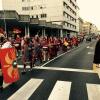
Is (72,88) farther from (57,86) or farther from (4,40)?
(4,40)

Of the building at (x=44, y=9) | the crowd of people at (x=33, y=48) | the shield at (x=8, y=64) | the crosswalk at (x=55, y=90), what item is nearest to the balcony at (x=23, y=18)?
the crowd of people at (x=33, y=48)

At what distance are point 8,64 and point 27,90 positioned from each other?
3.62ft

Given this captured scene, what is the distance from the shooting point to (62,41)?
31766mm

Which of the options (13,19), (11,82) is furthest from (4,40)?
(13,19)

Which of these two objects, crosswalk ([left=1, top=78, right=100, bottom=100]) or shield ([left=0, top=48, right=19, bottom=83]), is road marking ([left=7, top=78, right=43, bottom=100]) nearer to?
crosswalk ([left=1, top=78, right=100, bottom=100])

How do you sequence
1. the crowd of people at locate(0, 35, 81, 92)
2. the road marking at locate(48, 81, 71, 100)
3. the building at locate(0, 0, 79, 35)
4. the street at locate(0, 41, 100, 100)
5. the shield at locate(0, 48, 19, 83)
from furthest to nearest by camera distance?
1. the building at locate(0, 0, 79, 35)
2. the crowd of people at locate(0, 35, 81, 92)
3. the shield at locate(0, 48, 19, 83)
4. the street at locate(0, 41, 100, 100)
5. the road marking at locate(48, 81, 71, 100)

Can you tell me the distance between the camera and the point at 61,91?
838 cm

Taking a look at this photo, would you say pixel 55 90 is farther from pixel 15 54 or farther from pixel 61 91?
pixel 15 54

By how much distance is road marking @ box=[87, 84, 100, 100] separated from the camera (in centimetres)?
756

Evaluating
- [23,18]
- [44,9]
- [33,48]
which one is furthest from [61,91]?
[44,9]

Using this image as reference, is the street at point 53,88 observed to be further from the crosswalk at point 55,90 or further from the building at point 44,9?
the building at point 44,9

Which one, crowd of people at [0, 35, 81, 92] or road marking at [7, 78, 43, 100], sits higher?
crowd of people at [0, 35, 81, 92]

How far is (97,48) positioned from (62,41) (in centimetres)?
2284

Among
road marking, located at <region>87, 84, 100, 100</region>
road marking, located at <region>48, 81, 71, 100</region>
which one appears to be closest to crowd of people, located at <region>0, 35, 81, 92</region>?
road marking, located at <region>48, 81, 71, 100</region>
